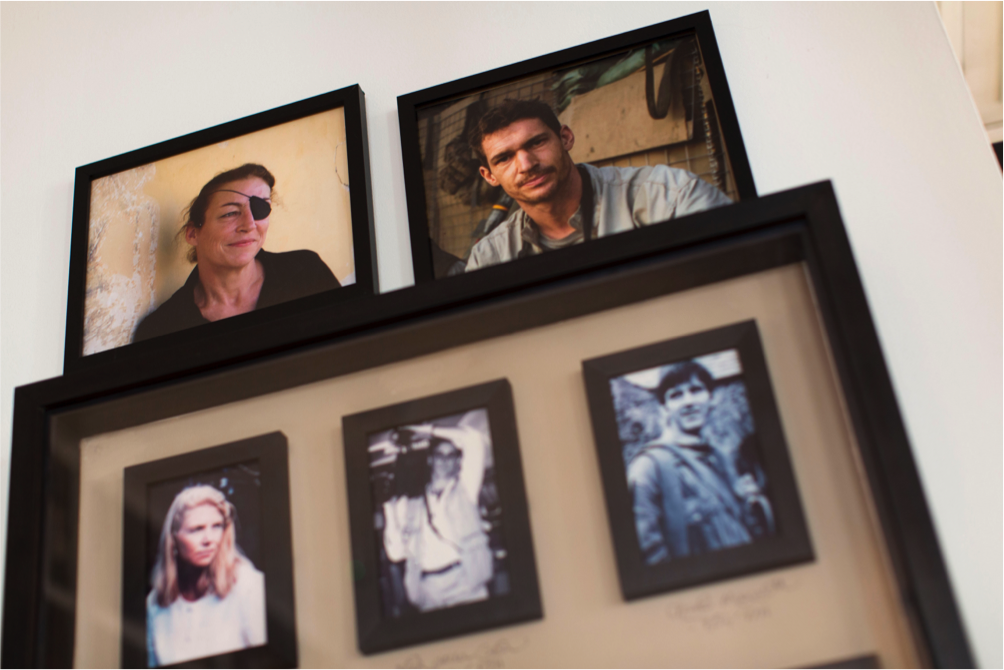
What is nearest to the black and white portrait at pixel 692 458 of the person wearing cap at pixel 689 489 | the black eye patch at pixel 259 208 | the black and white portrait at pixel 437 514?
the person wearing cap at pixel 689 489

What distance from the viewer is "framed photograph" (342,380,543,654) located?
1.79 feet

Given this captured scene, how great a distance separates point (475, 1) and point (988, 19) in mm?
722

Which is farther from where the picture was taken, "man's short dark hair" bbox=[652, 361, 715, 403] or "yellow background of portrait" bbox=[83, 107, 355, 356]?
"yellow background of portrait" bbox=[83, 107, 355, 356]

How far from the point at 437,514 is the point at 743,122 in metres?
0.42

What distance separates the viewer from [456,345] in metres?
0.61

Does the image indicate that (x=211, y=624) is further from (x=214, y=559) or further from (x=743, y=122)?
(x=743, y=122)

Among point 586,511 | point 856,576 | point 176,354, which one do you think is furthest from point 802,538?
point 176,354

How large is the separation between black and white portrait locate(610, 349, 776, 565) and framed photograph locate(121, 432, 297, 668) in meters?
0.27

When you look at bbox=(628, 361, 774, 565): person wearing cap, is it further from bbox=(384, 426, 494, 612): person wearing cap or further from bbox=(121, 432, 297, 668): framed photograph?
bbox=(121, 432, 297, 668): framed photograph

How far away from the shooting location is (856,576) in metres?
0.49

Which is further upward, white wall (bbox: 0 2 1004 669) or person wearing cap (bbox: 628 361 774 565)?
white wall (bbox: 0 2 1004 669)
